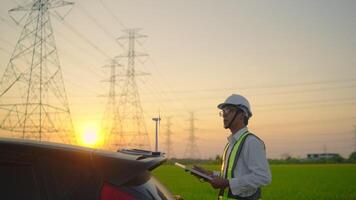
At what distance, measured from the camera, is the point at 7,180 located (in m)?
2.81

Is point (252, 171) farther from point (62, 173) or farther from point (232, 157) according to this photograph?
point (62, 173)

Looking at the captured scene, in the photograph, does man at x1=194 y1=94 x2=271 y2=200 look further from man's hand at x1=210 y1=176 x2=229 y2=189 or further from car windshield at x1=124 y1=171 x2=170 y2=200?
car windshield at x1=124 y1=171 x2=170 y2=200

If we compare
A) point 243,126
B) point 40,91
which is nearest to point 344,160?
point 40,91

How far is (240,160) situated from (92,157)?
231cm

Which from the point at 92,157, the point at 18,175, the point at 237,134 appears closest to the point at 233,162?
the point at 237,134

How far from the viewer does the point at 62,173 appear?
111 inches

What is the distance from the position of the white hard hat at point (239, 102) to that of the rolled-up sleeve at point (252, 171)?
0.37 metres

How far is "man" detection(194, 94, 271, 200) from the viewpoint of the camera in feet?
15.7

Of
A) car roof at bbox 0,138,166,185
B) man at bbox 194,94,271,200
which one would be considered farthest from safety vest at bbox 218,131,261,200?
car roof at bbox 0,138,166,185

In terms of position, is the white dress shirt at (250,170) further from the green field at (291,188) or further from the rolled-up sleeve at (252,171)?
the green field at (291,188)

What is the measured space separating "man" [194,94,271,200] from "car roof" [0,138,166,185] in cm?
197

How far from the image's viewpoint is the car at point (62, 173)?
2771mm

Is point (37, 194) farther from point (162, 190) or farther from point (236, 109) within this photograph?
point (236, 109)

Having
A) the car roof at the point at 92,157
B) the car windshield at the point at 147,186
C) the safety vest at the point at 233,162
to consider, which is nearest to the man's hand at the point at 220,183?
the safety vest at the point at 233,162
